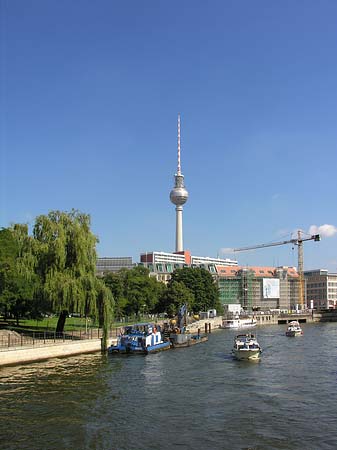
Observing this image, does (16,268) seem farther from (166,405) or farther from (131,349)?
(166,405)

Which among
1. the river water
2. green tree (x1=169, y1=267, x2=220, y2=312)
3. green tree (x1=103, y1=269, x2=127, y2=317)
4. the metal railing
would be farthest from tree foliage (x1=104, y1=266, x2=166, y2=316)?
the river water

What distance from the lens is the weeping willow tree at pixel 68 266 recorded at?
61.3m

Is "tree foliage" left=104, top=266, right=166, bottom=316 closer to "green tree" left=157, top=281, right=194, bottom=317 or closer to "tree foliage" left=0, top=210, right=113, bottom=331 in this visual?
"green tree" left=157, top=281, right=194, bottom=317

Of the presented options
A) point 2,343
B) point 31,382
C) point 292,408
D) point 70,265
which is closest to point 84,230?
point 70,265

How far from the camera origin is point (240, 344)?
6191cm

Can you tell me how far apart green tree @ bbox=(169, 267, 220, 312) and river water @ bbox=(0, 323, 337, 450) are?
90567 mm

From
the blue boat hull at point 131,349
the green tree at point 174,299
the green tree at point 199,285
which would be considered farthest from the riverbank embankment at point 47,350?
the green tree at point 199,285

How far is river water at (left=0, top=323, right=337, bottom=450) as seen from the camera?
87.9 feet

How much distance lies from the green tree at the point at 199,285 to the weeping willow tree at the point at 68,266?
81545 mm

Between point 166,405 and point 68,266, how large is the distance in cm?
3277

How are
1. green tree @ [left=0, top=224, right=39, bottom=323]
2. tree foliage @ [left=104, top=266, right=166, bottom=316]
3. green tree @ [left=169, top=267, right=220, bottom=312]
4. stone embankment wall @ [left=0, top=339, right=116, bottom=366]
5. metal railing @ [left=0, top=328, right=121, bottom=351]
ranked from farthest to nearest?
1. green tree @ [left=169, top=267, right=220, bottom=312]
2. tree foliage @ [left=104, top=266, right=166, bottom=316]
3. green tree @ [left=0, top=224, right=39, bottom=323]
4. metal railing @ [left=0, top=328, right=121, bottom=351]
5. stone embankment wall @ [left=0, top=339, right=116, bottom=366]

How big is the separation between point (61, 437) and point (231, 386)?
61.8 feet

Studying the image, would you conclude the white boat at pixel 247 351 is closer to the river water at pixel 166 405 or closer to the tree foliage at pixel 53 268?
the river water at pixel 166 405

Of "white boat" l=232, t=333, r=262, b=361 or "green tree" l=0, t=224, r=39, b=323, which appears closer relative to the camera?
"white boat" l=232, t=333, r=262, b=361
